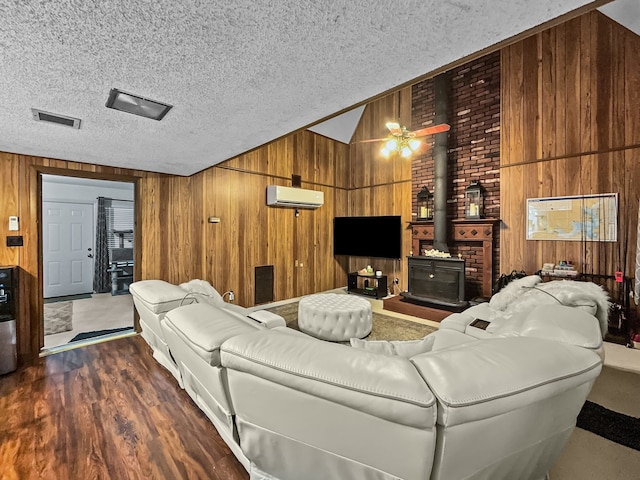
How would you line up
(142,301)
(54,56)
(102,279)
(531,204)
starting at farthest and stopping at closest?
(102,279) → (531,204) → (142,301) → (54,56)

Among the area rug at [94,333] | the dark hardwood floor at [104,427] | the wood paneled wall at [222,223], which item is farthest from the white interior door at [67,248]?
the dark hardwood floor at [104,427]

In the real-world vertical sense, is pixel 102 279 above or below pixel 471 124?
below

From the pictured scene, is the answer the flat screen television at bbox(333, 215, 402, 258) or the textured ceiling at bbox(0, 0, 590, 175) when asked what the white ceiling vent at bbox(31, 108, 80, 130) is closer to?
the textured ceiling at bbox(0, 0, 590, 175)

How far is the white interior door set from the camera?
222 inches

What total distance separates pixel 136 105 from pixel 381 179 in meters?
5.13

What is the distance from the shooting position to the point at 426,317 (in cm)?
456

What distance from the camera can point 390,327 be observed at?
13.5 ft

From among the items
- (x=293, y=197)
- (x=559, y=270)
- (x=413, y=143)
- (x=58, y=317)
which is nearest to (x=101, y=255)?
(x=58, y=317)

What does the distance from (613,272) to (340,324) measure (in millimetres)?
3552

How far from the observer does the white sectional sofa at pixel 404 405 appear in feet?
2.90

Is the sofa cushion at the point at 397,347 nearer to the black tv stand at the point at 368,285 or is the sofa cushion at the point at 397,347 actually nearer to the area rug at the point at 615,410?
the area rug at the point at 615,410

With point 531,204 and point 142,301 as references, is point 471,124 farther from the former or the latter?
point 142,301

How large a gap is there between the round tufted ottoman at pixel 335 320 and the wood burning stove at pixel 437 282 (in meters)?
1.68

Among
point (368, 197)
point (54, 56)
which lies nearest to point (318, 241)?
point (368, 197)
